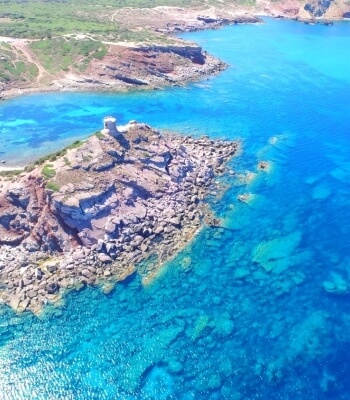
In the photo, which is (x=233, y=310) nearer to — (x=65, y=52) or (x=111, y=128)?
(x=111, y=128)

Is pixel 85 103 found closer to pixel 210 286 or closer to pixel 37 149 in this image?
pixel 37 149

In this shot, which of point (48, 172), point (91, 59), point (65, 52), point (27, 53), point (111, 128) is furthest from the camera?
point (65, 52)

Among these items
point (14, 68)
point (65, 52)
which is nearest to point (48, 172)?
point (14, 68)

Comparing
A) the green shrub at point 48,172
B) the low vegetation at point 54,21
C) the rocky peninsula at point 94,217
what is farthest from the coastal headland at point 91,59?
the green shrub at point 48,172

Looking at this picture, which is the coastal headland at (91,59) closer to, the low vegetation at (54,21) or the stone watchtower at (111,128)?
the low vegetation at (54,21)

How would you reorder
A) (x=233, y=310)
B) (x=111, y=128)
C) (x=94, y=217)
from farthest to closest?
(x=111, y=128) < (x=94, y=217) < (x=233, y=310)

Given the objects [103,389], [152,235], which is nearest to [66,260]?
[152,235]

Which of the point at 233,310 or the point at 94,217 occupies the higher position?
the point at 94,217
